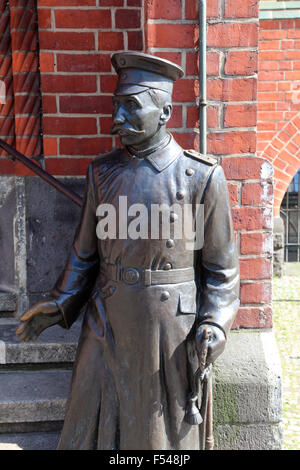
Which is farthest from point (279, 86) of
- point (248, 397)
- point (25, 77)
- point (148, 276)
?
point (148, 276)

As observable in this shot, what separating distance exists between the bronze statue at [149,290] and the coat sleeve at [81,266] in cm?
5

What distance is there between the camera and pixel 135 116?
1920mm

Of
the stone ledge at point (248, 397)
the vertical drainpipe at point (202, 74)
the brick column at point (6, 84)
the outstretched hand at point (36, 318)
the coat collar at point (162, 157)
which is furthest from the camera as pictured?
the brick column at point (6, 84)

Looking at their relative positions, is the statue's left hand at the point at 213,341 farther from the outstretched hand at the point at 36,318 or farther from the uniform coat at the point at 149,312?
the outstretched hand at the point at 36,318

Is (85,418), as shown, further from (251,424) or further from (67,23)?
(67,23)

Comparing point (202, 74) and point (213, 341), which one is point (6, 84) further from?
point (213, 341)

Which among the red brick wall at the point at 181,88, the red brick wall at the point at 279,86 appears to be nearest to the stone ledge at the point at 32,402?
the red brick wall at the point at 181,88

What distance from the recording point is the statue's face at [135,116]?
192 centimetres

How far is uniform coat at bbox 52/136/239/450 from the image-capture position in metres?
2.01

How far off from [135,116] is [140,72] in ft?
0.53

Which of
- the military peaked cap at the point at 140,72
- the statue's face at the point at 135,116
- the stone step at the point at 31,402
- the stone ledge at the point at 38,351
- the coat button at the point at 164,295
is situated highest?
the military peaked cap at the point at 140,72

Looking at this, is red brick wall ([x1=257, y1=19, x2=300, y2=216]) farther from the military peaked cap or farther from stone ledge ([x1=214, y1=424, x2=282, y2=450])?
the military peaked cap

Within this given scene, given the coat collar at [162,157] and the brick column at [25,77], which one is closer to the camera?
the coat collar at [162,157]

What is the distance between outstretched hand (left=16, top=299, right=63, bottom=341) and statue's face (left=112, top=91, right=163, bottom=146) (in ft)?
2.45
